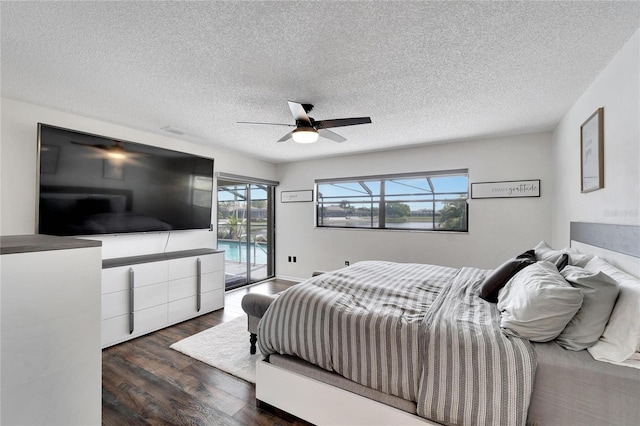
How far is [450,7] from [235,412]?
2.86m

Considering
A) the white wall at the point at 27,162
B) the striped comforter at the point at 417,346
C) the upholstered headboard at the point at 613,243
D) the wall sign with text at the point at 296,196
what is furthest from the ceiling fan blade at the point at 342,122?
the wall sign with text at the point at 296,196

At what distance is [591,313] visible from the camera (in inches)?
55.0

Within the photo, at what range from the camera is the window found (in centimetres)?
437

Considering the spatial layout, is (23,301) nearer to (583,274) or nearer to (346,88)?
(346,88)

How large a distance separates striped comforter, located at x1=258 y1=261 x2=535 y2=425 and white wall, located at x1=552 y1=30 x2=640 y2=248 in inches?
43.8

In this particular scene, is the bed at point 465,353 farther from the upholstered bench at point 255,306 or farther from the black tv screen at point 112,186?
the black tv screen at point 112,186

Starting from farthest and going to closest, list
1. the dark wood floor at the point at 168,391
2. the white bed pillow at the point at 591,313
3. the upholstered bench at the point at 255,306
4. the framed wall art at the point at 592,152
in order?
1. the upholstered bench at the point at 255,306
2. the framed wall art at the point at 592,152
3. the dark wood floor at the point at 168,391
4. the white bed pillow at the point at 591,313

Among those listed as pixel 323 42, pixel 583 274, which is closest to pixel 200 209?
pixel 323 42

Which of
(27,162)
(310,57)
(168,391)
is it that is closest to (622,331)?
(310,57)

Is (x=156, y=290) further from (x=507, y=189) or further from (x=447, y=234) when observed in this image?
(x=507, y=189)

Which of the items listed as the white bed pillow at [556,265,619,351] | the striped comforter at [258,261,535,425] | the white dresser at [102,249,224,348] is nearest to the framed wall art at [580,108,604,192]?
the white bed pillow at [556,265,619,351]

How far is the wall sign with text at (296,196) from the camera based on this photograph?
5.59 meters

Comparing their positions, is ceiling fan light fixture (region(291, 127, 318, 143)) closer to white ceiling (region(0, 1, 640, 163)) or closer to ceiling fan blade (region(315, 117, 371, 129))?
ceiling fan blade (region(315, 117, 371, 129))

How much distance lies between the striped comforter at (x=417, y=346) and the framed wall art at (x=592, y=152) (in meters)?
1.33
